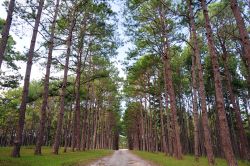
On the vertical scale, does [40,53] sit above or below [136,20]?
below

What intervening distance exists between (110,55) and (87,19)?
437 cm

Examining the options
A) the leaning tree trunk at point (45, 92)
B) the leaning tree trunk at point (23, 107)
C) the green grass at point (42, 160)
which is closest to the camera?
the green grass at point (42, 160)

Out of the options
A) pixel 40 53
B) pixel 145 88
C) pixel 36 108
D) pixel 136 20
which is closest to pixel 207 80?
pixel 145 88

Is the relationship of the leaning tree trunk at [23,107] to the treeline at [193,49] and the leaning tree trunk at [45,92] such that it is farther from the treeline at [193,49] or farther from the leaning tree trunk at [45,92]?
the treeline at [193,49]

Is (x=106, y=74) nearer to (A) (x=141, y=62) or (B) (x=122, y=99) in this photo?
(A) (x=141, y=62)

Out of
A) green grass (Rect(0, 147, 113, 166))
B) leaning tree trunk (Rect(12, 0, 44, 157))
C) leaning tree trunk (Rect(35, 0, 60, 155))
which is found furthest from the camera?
leaning tree trunk (Rect(35, 0, 60, 155))

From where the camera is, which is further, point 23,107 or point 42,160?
point 23,107

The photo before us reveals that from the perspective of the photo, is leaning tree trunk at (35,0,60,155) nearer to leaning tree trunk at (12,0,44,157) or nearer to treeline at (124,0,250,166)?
leaning tree trunk at (12,0,44,157)

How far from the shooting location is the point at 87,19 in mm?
24469

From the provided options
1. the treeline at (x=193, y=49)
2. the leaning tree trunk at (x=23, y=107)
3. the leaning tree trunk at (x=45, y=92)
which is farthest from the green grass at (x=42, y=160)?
the treeline at (x=193, y=49)

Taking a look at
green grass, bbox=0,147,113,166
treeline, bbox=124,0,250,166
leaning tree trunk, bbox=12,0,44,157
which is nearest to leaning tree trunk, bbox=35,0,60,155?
green grass, bbox=0,147,113,166

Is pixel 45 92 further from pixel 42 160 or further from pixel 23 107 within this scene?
pixel 42 160

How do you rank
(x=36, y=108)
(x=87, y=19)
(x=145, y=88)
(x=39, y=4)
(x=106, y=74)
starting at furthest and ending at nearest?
1. (x=36, y=108)
2. (x=145, y=88)
3. (x=106, y=74)
4. (x=87, y=19)
5. (x=39, y=4)

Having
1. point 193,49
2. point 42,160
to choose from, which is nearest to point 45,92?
point 42,160
